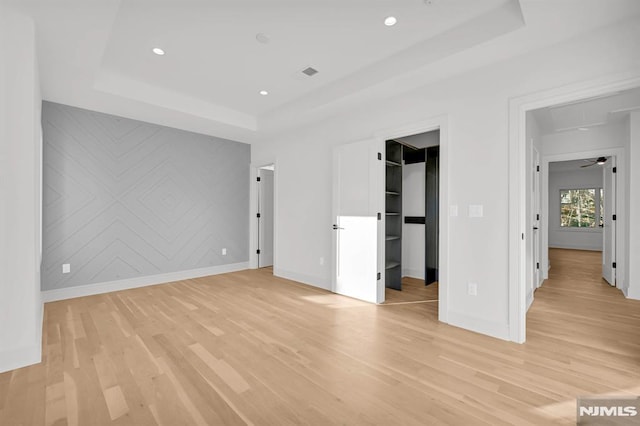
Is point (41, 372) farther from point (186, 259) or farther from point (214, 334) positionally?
point (186, 259)

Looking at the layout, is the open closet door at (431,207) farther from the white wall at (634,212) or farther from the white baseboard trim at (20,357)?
the white baseboard trim at (20,357)

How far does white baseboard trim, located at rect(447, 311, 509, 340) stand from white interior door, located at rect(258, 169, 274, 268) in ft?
13.6

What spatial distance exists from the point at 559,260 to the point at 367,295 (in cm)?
640

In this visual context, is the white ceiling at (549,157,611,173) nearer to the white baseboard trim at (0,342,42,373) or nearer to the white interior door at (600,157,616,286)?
the white interior door at (600,157,616,286)

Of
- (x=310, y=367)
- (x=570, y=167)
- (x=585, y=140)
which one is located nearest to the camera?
(x=310, y=367)

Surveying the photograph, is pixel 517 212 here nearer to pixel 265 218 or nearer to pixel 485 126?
pixel 485 126

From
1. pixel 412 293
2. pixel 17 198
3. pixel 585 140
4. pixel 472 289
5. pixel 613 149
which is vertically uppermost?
pixel 585 140

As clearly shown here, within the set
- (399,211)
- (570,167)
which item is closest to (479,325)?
(399,211)

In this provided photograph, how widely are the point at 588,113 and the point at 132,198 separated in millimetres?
6873

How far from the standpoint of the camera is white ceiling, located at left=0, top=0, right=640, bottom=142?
7.22 ft

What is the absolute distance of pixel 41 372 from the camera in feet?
6.76

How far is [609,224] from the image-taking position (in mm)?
4766

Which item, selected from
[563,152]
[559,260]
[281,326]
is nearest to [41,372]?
[281,326]

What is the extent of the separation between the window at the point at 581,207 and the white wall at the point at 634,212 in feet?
20.6
